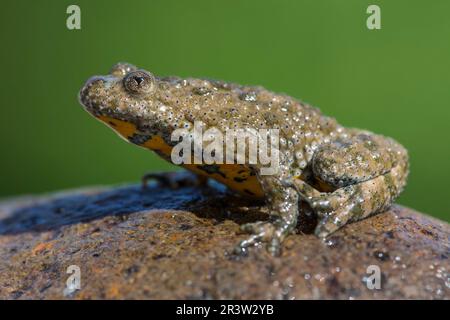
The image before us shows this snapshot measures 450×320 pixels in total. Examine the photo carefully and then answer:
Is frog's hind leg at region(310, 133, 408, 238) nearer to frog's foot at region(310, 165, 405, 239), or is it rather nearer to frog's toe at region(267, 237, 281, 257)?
frog's foot at region(310, 165, 405, 239)

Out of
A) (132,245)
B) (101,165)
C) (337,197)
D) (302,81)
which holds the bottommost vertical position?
(101,165)

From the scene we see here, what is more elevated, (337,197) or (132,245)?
(337,197)

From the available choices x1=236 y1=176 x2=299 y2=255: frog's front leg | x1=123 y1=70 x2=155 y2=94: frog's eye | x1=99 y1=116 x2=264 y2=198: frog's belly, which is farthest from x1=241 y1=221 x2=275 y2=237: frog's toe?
x1=123 y1=70 x2=155 y2=94: frog's eye

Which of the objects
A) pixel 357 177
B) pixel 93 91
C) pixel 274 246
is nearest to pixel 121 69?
pixel 93 91

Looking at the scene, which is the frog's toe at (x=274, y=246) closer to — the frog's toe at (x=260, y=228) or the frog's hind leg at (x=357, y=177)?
the frog's toe at (x=260, y=228)
